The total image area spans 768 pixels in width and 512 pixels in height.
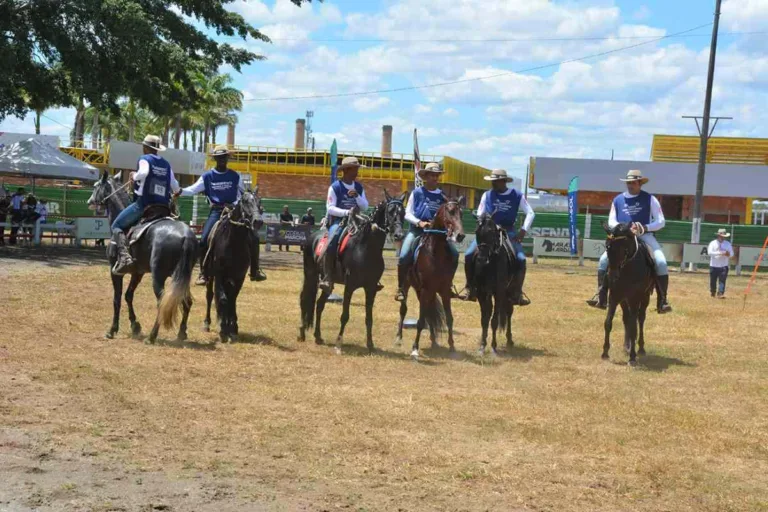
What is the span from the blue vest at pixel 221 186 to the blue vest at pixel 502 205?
3.46 meters

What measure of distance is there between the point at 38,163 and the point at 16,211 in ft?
6.37

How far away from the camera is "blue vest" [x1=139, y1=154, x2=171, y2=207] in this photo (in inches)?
501

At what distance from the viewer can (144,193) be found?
12.9 metres

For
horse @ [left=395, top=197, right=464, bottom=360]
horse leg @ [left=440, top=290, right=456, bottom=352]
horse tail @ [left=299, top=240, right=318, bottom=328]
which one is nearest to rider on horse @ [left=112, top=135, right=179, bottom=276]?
horse tail @ [left=299, top=240, right=318, bottom=328]

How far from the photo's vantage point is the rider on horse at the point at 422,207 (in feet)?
42.6

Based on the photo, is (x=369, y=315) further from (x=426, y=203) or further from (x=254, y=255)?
(x=254, y=255)

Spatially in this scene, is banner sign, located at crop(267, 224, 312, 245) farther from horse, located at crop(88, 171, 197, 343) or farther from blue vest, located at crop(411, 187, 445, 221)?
blue vest, located at crop(411, 187, 445, 221)

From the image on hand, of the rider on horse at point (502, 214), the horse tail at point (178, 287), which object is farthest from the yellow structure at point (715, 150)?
the horse tail at point (178, 287)

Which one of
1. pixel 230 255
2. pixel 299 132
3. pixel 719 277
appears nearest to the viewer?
pixel 230 255

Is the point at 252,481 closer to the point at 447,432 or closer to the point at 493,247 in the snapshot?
the point at 447,432

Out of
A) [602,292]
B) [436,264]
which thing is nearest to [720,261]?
[602,292]

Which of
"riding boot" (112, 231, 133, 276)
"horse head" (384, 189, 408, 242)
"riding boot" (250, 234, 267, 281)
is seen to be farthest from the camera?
"riding boot" (250, 234, 267, 281)

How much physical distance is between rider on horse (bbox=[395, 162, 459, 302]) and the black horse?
0.37 metres

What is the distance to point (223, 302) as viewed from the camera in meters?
13.0
